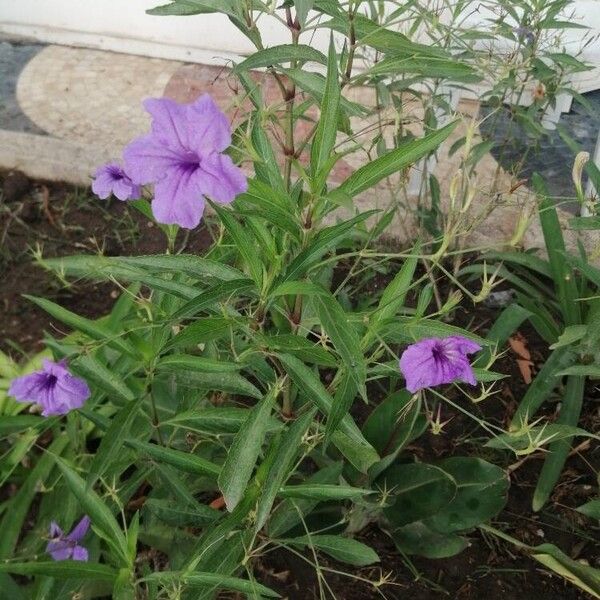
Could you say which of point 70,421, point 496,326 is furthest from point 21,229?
point 496,326

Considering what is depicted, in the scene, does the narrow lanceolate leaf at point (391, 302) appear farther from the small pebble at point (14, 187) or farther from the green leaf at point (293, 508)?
the small pebble at point (14, 187)

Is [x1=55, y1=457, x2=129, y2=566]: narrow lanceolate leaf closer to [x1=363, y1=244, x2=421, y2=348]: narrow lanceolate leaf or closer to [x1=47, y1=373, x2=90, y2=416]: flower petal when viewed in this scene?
[x1=47, y1=373, x2=90, y2=416]: flower petal

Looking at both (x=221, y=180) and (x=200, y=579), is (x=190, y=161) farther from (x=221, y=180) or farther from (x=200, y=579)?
(x=200, y=579)

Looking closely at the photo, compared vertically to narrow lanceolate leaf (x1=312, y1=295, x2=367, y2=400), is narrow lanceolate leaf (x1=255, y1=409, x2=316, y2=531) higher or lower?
lower

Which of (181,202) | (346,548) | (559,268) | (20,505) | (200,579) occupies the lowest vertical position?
(20,505)

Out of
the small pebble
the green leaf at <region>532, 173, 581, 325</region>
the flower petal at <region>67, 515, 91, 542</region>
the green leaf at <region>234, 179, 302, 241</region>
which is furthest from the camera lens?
the small pebble

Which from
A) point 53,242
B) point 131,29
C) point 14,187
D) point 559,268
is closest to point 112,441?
point 559,268

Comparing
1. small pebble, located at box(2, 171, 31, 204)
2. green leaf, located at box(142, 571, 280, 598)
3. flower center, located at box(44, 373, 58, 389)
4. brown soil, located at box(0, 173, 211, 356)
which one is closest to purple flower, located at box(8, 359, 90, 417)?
flower center, located at box(44, 373, 58, 389)
